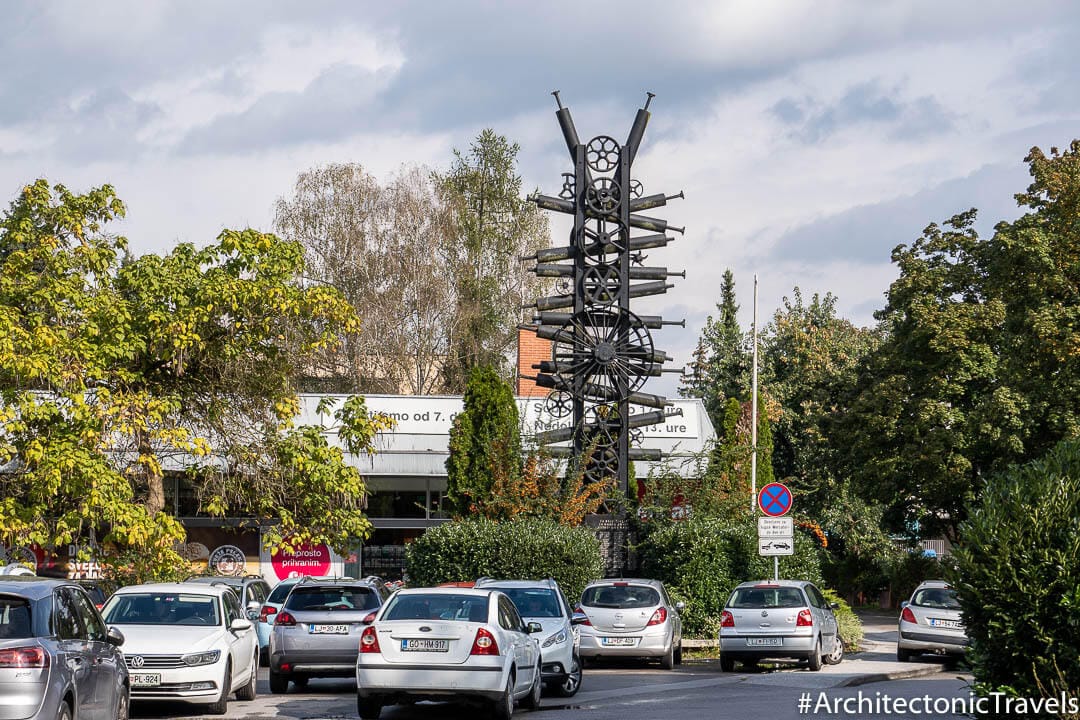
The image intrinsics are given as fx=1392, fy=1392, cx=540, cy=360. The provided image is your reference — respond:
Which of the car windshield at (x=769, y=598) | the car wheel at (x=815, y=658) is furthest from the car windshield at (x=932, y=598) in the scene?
the car windshield at (x=769, y=598)

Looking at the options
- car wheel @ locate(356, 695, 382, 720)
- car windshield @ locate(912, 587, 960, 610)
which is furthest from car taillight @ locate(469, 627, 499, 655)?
car windshield @ locate(912, 587, 960, 610)

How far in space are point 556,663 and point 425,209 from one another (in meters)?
34.0

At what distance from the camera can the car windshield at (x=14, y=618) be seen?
37.3ft

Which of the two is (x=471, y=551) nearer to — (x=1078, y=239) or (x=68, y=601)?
(x=68, y=601)

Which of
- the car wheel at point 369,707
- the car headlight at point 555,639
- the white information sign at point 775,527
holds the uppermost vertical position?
the white information sign at point 775,527

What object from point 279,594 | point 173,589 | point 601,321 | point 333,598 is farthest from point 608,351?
point 173,589

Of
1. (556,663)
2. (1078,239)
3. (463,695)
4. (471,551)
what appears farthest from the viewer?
(1078,239)

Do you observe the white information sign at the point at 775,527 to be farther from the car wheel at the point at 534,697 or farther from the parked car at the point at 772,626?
the car wheel at the point at 534,697

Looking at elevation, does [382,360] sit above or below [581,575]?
above

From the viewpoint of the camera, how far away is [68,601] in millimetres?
12594

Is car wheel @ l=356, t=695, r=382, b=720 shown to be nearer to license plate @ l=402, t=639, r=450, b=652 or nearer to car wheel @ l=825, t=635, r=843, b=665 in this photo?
license plate @ l=402, t=639, r=450, b=652

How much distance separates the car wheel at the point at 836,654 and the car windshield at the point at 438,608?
1130 cm

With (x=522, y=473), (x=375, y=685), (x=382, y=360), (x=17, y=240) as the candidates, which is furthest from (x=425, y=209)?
(x=375, y=685)

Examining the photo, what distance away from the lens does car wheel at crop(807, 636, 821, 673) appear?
77.0ft
